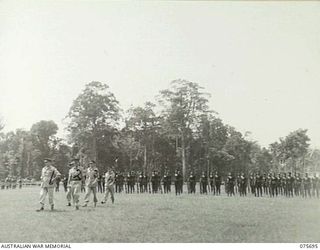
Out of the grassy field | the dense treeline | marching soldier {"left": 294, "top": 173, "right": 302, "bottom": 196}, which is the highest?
the dense treeline

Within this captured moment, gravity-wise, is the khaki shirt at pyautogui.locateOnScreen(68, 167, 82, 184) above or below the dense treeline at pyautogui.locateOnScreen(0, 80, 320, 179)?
below

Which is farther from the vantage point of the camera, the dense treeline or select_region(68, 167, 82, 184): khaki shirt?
the dense treeline

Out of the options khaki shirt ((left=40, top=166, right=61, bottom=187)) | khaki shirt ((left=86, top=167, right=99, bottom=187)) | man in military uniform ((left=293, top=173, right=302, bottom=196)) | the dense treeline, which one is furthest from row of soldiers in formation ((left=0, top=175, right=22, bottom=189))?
man in military uniform ((left=293, top=173, right=302, bottom=196))

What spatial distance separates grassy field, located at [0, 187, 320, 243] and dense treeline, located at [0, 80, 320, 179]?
2.43 metres

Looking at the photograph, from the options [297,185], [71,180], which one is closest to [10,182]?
[71,180]

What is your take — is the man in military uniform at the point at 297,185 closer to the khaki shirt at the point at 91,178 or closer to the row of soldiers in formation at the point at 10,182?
the khaki shirt at the point at 91,178

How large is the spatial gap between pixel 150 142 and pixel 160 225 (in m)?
14.7

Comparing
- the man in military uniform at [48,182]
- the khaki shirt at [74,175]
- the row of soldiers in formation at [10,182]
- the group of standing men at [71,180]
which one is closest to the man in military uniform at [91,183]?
the group of standing men at [71,180]

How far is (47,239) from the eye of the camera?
8.45m

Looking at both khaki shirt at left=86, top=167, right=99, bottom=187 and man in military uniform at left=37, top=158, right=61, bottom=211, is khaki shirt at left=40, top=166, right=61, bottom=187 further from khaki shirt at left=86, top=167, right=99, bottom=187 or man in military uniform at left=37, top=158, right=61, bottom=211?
khaki shirt at left=86, top=167, right=99, bottom=187

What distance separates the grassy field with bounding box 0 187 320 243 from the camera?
27.8 feet

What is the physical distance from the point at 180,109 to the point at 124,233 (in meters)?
10.8

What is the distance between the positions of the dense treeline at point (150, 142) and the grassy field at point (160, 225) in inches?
95.6

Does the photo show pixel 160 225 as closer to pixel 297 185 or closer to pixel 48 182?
pixel 48 182
